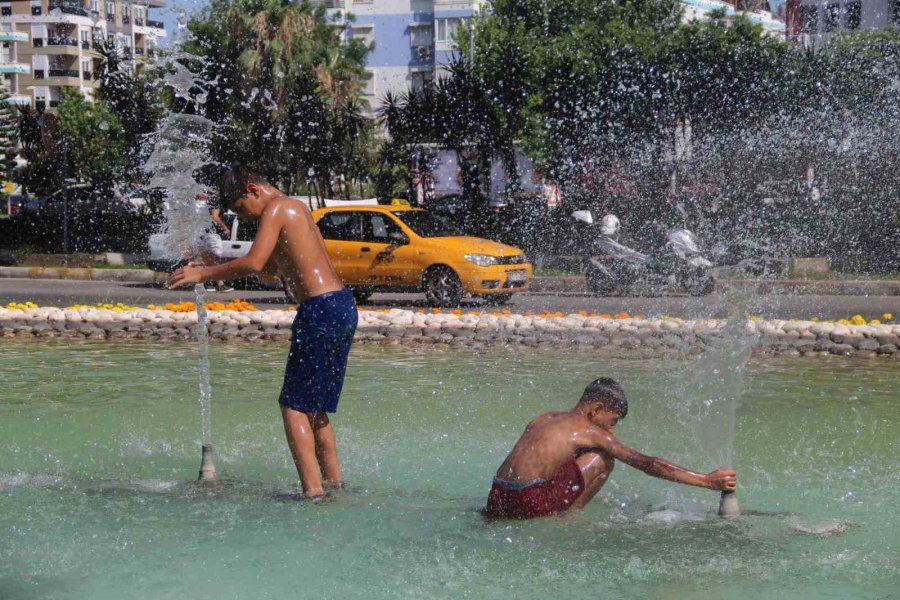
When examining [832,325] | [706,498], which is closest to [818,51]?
[832,325]

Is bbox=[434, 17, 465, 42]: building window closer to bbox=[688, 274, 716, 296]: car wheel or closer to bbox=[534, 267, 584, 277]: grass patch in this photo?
bbox=[534, 267, 584, 277]: grass patch

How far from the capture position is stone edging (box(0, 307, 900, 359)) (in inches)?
461

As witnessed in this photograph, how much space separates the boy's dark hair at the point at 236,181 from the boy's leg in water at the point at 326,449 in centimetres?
120

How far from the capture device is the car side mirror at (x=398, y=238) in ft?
58.1

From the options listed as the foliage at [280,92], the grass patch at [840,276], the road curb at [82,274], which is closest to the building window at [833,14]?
the foliage at [280,92]

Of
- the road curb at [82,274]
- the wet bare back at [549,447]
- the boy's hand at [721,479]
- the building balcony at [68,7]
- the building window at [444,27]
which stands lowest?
the road curb at [82,274]

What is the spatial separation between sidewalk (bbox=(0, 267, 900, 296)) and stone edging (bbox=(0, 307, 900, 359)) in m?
5.67

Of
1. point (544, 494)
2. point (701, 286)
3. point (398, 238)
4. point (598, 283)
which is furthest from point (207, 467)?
point (701, 286)

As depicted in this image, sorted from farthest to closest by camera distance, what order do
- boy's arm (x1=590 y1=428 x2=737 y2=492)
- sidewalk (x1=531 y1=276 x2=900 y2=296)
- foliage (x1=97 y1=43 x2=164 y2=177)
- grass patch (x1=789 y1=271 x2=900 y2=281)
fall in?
1. foliage (x1=97 y1=43 x2=164 y2=177)
2. grass patch (x1=789 y1=271 x2=900 y2=281)
3. sidewalk (x1=531 y1=276 x2=900 y2=296)
4. boy's arm (x1=590 y1=428 x2=737 y2=492)

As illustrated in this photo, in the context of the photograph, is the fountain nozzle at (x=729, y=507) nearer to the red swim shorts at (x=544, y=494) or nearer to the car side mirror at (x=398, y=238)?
the red swim shorts at (x=544, y=494)

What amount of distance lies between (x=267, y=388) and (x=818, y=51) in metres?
21.9

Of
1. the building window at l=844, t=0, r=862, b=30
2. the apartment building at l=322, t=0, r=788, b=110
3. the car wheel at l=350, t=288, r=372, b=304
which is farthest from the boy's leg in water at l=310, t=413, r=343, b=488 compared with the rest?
the apartment building at l=322, t=0, r=788, b=110

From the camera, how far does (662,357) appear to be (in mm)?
11570

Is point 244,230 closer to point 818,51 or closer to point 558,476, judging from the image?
point 818,51
